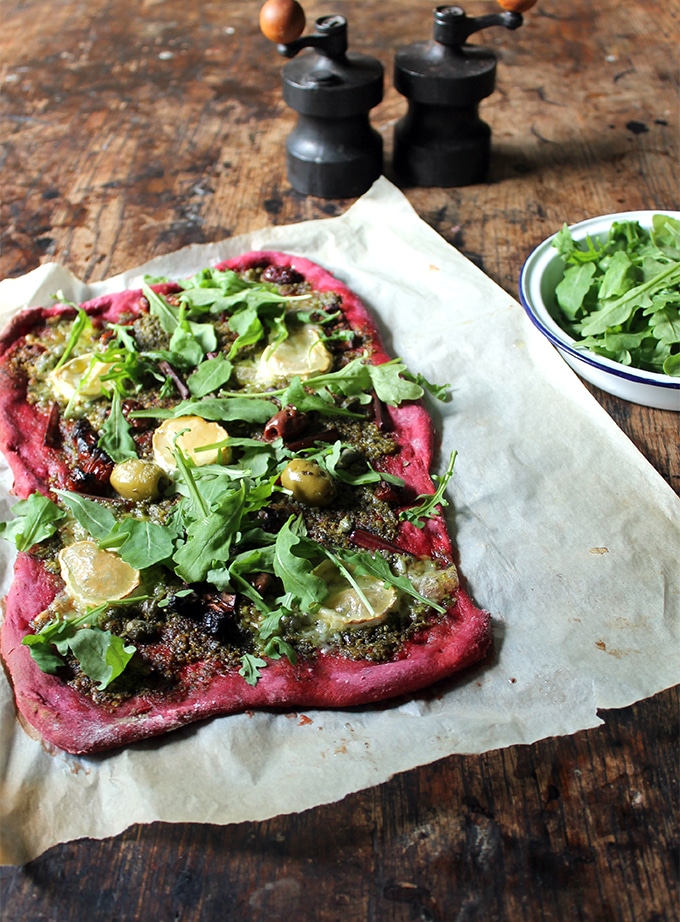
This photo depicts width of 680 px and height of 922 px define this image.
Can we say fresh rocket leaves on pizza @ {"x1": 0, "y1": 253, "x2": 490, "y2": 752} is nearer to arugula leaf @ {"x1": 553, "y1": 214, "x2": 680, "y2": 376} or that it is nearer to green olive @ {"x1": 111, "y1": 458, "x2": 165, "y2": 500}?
green olive @ {"x1": 111, "y1": 458, "x2": 165, "y2": 500}

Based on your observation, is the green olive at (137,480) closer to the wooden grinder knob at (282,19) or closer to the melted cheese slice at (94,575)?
the melted cheese slice at (94,575)

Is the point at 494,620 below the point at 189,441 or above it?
below

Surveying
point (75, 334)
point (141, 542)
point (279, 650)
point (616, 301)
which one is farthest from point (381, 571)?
point (75, 334)

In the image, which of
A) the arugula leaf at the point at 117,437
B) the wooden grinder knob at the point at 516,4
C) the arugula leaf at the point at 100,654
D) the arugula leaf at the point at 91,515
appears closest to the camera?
the arugula leaf at the point at 100,654

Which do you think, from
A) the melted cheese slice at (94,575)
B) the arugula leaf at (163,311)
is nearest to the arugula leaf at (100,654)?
the melted cheese slice at (94,575)

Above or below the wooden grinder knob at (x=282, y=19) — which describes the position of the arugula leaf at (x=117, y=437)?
below

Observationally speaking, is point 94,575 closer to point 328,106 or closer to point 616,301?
point 616,301

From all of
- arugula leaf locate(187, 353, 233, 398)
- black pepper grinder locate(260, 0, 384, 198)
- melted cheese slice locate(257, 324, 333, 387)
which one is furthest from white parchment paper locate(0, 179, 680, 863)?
black pepper grinder locate(260, 0, 384, 198)
